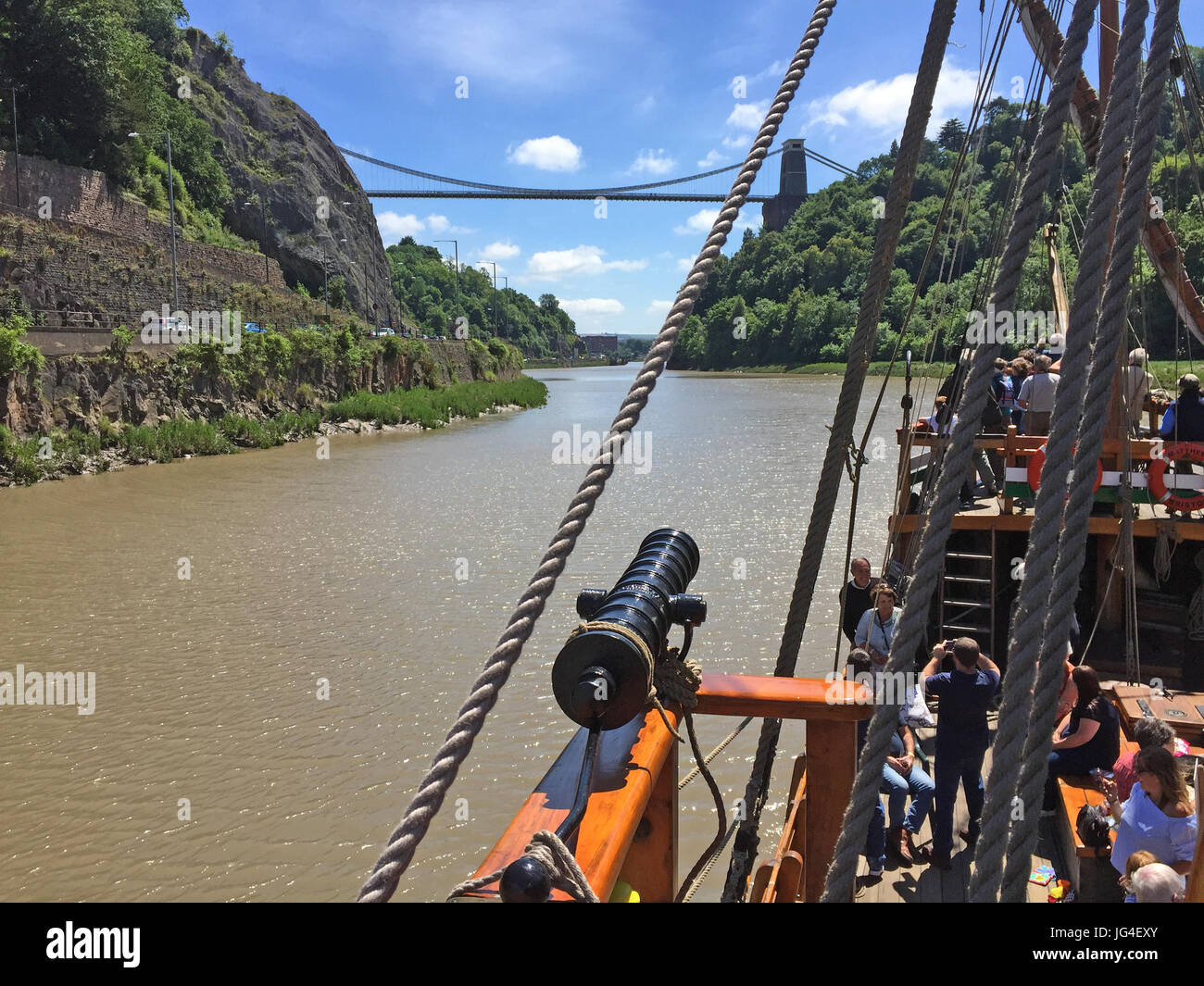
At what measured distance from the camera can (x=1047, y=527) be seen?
136 centimetres

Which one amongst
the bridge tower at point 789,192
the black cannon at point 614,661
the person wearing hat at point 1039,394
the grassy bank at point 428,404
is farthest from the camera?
the bridge tower at point 789,192

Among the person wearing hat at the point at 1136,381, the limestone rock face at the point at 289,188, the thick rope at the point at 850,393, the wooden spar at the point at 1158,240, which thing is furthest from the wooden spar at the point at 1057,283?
the limestone rock face at the point at 289,188

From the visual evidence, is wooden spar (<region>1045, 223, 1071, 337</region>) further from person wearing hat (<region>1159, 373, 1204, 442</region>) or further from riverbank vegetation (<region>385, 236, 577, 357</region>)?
riverbank vegetation (<region>385, 236, 577, 357</region>)

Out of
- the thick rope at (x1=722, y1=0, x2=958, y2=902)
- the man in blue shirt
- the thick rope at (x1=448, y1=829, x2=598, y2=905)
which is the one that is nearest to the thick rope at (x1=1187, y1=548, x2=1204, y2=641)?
the man in blue shirt

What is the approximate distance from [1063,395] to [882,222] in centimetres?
194

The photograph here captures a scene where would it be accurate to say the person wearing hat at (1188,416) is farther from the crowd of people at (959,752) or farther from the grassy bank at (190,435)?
the grassy bank at (190,435)

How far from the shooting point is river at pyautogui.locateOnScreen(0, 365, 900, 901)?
6.31 meters

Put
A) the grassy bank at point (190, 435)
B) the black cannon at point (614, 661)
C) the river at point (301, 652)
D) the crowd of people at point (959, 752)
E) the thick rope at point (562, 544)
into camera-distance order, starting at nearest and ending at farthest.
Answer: the thick rope at point (562, 544) → the black cannon at point (614, 661) → the crowd of people at point (959, 752) → the river at point (301, 652) → the grassy bank at point (190, 435)

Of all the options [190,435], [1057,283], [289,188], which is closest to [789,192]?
[289,188]

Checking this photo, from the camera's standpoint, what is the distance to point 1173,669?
7.27 metres

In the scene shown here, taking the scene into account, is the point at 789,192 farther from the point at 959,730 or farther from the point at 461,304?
the point at 959,730

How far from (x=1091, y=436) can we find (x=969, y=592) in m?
7.70

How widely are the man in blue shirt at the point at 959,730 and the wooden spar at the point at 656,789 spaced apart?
1.90 metres

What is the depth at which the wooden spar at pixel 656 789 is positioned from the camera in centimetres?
191
